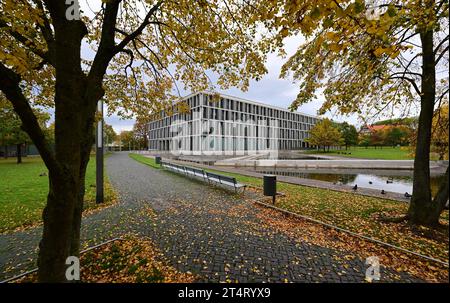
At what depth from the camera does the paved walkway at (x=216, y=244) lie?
11.5ft

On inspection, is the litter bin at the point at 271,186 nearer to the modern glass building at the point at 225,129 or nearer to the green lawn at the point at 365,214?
the green lawn at the point at 365,214

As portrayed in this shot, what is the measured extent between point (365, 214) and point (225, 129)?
46507 millimetres

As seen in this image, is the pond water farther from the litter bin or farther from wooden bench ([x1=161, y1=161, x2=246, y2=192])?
wooden bench ([x1=161, y1=161, x2=246, y2=192])

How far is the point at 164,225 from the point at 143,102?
484 centimetres

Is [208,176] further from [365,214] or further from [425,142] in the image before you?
[425,142]

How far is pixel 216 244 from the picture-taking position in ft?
15.0

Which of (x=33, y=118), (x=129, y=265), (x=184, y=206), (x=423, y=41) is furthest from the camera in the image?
(x=184, y=206)

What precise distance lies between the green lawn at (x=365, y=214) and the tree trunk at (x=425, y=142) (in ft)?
1.50

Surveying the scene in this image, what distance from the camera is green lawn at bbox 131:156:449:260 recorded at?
4.03 meters

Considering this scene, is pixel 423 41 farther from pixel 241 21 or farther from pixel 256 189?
pixel 256 189

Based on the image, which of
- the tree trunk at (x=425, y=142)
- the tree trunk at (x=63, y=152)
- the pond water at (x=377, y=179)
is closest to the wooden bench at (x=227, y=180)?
the tree trunk at (x=425, y=142)

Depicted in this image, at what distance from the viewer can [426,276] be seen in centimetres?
304

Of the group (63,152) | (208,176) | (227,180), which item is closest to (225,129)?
(208,176)

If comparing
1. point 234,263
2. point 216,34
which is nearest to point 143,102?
point 216,34
